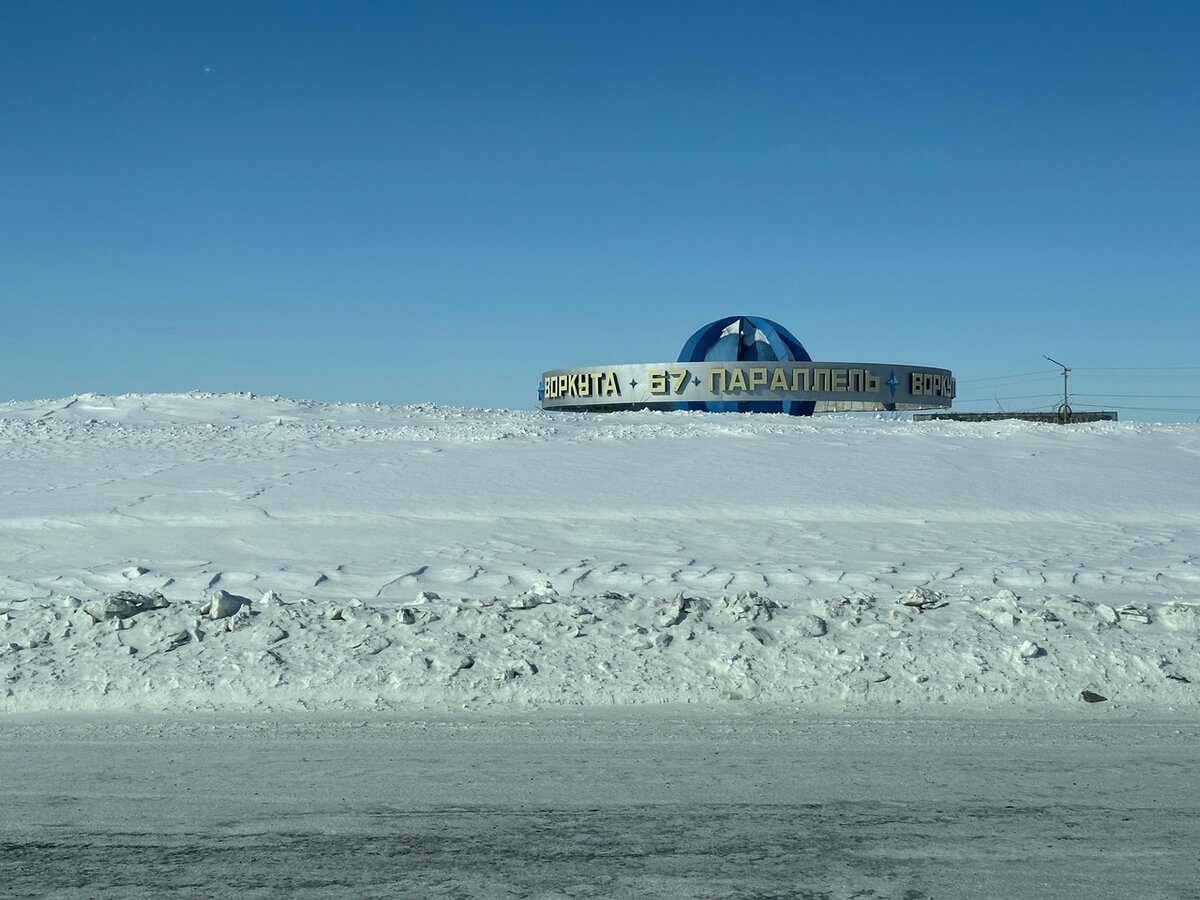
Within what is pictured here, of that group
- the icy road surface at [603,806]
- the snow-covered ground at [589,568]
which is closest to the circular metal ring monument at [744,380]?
the snow-covered ground at [589,568]

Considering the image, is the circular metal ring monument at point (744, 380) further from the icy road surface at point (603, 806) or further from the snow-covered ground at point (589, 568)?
the icy road surface at point (603, 806)

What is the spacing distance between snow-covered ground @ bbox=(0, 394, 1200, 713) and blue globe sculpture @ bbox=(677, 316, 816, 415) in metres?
11.1

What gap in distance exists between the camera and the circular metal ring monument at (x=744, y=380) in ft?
103

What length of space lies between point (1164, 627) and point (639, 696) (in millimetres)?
3853

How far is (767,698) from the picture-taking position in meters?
6.21

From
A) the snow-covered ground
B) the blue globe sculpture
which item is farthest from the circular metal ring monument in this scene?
the snow-covered ground

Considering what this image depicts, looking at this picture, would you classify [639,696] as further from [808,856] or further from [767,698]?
[808,856]

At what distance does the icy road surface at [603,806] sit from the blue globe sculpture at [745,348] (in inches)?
1046

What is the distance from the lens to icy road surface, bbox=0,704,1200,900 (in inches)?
137

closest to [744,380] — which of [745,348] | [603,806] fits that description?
[745,348]

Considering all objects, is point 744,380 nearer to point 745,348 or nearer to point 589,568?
point 745,348

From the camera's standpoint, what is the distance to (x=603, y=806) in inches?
167

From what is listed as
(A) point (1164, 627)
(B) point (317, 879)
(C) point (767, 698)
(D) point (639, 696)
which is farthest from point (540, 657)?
(A) point (1164, 627)

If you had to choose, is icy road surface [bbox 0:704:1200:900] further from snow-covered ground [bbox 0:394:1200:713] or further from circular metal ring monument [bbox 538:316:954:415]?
circular metal ring monument [bbox 538:316:954:415]
